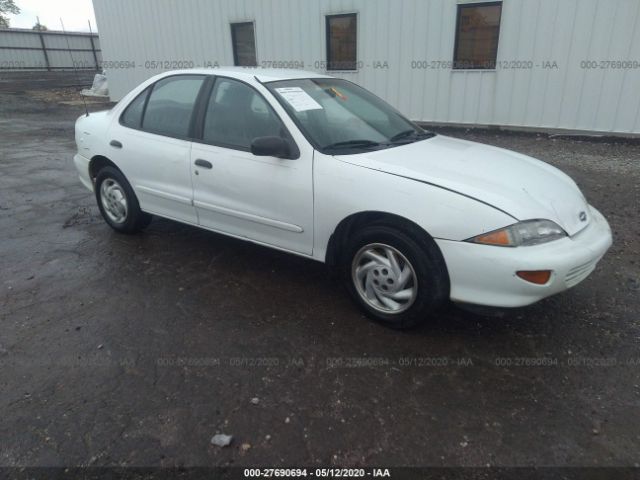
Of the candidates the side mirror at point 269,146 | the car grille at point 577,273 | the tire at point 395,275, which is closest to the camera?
the car grille at point 577,273

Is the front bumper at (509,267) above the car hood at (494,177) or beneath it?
beneath

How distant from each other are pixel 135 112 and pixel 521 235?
140 inches

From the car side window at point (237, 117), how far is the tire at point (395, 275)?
1046 mm

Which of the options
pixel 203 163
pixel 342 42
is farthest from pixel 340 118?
pixel 342 42

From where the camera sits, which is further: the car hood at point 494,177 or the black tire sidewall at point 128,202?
the black tire sidewall at point 128,202

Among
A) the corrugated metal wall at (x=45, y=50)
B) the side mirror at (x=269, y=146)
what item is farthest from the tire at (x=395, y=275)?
the corrugated metal wall at (x=45, y=50)

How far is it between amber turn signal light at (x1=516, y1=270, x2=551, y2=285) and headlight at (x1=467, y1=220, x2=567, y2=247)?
0.16 meters

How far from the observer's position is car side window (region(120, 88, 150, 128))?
4379mm

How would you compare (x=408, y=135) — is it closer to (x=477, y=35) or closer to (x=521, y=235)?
(x=521, y=235)

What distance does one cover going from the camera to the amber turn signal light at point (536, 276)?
2.62 metres

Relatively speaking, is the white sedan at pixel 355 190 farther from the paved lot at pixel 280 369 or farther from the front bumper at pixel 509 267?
the paved lot at pixel 280 369

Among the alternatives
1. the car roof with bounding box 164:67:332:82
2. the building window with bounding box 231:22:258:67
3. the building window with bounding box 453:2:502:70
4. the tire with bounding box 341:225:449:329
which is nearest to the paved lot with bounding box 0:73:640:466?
the tire with bounding box 341:225:449:329

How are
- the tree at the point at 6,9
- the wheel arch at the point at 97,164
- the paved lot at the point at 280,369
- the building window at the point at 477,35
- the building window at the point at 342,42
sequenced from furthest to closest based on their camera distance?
the tree at the point at 6,9
the building window at the point at 342,42
the building window at the point at 477,35
the wheel arch at the point at 97,164
the paved lot at the point at 280,369

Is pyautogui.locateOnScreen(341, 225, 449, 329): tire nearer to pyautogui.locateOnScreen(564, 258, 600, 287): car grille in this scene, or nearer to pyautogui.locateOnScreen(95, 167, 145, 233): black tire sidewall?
pyautogui.locateOnScreen(564, 258, 600, 287): car grille
